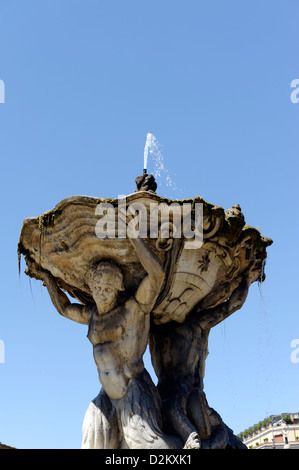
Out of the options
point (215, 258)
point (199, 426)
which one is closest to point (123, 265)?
point (215, 258)

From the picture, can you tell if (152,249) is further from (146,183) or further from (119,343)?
(119,343)

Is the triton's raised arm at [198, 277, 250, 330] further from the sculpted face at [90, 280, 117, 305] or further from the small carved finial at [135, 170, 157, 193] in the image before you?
the small carved finial at [135, 170, 157, 193]

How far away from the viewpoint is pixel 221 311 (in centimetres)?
908

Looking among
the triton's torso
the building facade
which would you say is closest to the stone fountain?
the triton's torso

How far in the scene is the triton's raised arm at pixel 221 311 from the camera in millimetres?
9070

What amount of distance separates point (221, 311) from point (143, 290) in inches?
60.2

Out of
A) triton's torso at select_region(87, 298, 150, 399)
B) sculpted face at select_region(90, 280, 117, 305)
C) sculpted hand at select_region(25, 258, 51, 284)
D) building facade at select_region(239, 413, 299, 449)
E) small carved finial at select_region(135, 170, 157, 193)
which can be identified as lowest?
triton's torso at select_region(87, 298, 150, 399)

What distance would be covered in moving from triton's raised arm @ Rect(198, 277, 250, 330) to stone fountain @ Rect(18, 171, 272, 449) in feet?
0.05

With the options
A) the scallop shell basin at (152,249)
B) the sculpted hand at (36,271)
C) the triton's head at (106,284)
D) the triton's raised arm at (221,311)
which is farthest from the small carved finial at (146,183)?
the triton's raised arm at (221,311)

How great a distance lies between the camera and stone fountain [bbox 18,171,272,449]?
7832 mm

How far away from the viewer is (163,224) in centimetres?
805

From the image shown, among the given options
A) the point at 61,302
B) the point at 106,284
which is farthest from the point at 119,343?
the point at 61,302
